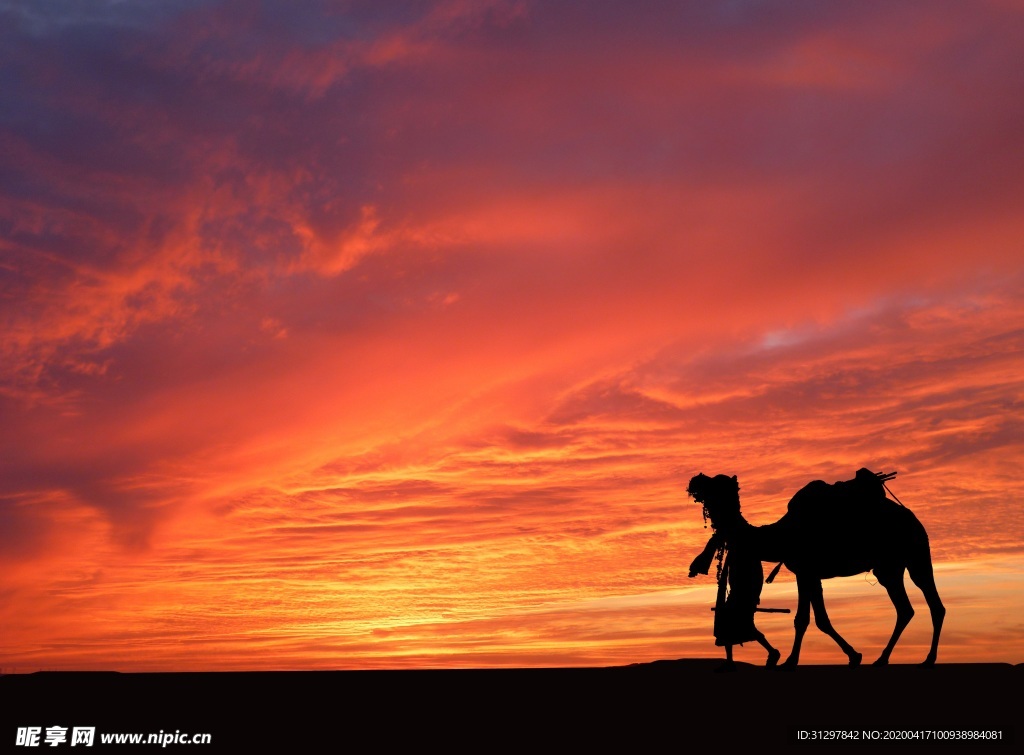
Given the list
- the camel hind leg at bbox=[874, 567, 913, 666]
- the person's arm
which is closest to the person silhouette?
the person's arm

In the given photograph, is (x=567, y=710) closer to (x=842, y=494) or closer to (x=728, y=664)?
(x=728, y=664)

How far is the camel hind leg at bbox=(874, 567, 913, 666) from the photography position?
78.7 ft

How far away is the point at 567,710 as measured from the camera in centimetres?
1762

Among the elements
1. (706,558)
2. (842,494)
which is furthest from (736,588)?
(842,494)

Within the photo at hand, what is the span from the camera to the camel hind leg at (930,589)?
78.0 ft

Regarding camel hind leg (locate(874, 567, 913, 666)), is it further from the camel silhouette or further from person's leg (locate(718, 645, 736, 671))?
person's leg (locate(718, 645, 736, 671))

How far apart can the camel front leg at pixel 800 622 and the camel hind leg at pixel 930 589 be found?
9.54 feet

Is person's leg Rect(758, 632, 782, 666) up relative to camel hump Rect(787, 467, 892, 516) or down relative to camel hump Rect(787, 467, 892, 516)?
down

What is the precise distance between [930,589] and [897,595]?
0.75 meters

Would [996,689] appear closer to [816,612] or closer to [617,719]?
[816,612]

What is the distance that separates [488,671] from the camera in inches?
1122

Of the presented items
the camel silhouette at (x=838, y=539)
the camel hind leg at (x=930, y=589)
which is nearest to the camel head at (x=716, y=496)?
the camel silhouette at (x=838, y=539)

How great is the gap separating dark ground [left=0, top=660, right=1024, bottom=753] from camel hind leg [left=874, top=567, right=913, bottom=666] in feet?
4.99

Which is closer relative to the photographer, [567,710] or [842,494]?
[567,710]
